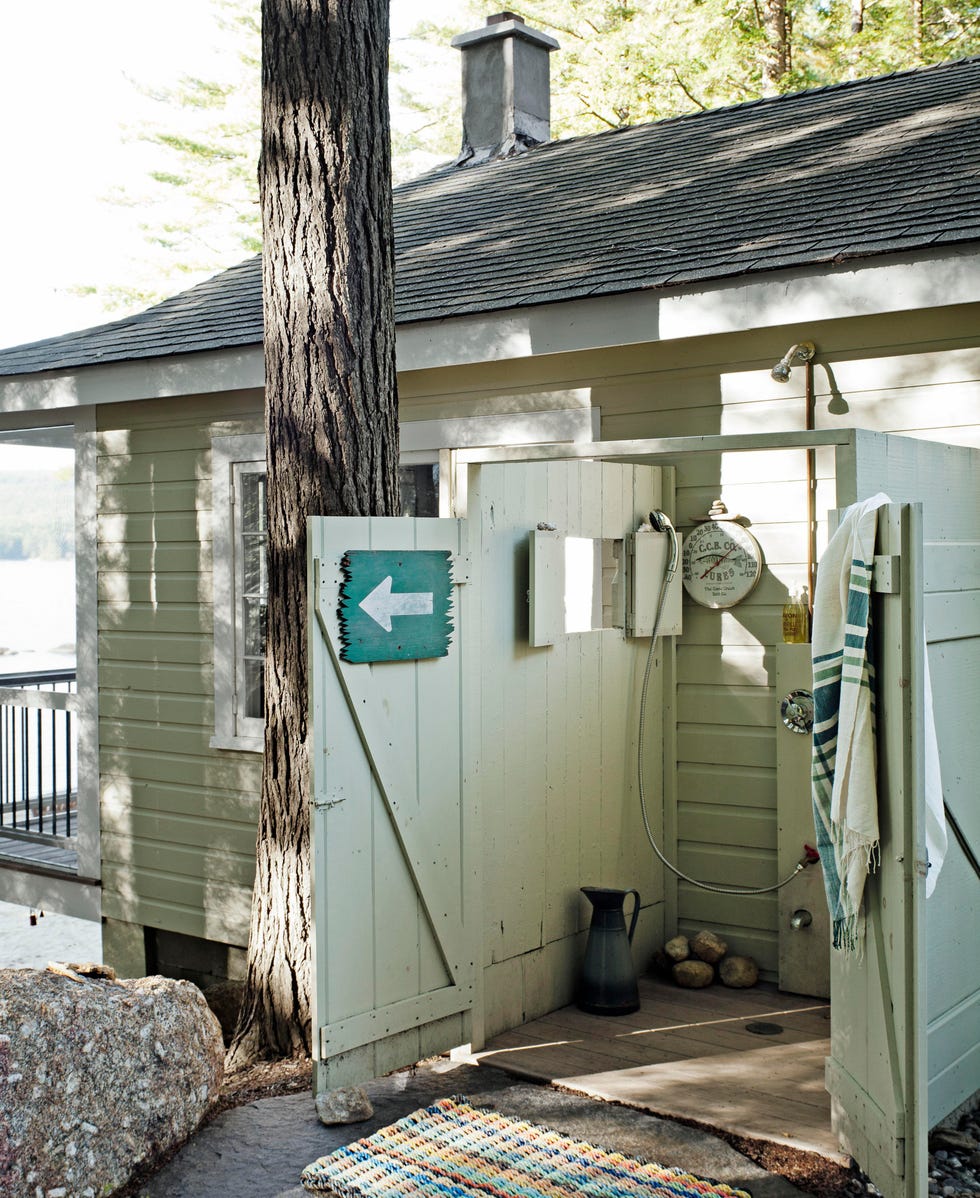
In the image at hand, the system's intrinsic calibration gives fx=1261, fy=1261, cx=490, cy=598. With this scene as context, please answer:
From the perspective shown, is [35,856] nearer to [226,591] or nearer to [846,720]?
[226,591]

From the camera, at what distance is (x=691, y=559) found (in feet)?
17.9

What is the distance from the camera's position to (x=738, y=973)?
524cm

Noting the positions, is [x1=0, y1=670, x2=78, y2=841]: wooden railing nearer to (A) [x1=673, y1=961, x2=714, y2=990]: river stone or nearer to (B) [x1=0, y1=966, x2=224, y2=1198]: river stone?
(B) [x1=0, y1=966, x2=224, y2=1198]: river stone

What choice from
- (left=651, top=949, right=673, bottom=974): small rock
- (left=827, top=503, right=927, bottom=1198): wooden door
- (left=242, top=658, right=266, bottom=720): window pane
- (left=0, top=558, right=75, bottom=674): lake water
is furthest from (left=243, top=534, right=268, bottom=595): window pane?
(left=0, top=558, right=75, bottom=674): lake water

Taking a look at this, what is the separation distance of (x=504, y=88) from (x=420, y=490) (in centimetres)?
422

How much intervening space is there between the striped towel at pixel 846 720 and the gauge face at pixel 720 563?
169 centimetres

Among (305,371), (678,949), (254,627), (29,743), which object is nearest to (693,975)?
(678,949)

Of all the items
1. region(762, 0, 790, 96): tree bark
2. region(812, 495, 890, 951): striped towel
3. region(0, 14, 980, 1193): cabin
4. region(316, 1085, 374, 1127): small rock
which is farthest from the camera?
region(762, 0, 790, 96): tree bark

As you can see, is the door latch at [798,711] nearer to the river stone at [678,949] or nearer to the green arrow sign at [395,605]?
the river stone at [678,949]

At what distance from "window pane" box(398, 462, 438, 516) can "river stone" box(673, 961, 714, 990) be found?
2.45m

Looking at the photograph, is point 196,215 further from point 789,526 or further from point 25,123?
point 25,123

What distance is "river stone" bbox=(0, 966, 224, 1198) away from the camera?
10.9 ft

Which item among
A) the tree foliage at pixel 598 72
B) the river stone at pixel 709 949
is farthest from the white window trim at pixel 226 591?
the tree foliage at pixel 598 72

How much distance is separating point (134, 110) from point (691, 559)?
63.4ft
